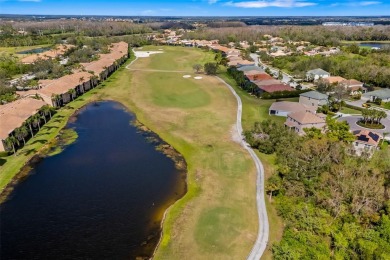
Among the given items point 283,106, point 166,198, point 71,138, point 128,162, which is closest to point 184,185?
point 166,198

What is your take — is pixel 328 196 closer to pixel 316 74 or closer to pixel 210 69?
pixel 316 74

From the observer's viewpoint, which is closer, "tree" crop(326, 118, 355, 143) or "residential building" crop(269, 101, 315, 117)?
"tree" crop(326, 118, 355, 143)

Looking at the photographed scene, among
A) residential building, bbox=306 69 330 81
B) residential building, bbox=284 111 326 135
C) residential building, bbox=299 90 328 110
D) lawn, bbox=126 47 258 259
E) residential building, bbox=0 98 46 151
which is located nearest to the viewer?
lawn, bbox=126 47 258 259

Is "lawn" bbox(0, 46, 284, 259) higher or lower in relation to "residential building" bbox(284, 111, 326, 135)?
lower

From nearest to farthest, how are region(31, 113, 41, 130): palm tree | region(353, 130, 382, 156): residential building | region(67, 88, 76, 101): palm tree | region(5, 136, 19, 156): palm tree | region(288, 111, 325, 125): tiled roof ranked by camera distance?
region(353, 130, 382, 156): residential building < region(5, 136, 19, 156): palm tree < region(288, 111, 325, 125): tiled roof < region(31, 113, 41, 130): palm tree < region(67, 88, 76, 101): palm tree

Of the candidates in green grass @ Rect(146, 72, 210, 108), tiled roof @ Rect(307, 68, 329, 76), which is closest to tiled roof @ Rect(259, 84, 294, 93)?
green grass @ Rect(146, 72, 210, 108)

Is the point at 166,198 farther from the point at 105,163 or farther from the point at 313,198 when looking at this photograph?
the point at 313,198

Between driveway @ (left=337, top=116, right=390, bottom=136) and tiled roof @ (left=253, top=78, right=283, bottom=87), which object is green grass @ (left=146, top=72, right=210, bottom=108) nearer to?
tiled roof @ (left=253, top=78, right=283, bottom=87)
